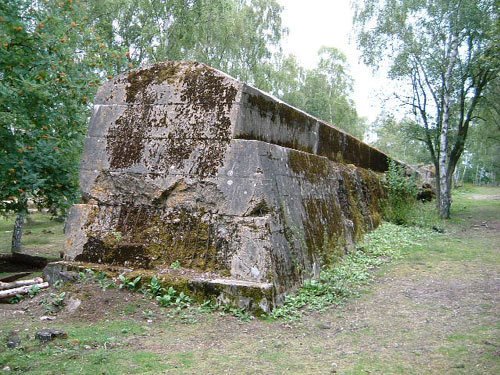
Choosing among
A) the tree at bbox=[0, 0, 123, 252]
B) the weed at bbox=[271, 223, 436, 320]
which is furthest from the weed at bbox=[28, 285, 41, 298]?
the tree at bbox=[0, 0, 123, 252]

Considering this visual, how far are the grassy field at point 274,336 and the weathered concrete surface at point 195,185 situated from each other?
23.3 inches

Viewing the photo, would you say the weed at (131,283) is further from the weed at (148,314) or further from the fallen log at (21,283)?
the fallen log at (21,283)

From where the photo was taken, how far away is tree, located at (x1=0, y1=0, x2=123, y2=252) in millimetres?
7430

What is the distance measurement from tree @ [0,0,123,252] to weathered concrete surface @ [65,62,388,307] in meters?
2.24

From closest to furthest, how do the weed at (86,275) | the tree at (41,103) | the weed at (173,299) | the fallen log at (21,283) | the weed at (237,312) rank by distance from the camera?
the weed at (237,312) → the weed at (173,299) → the weed at (86,275) → the fallen log at (21,283) → the tree at (41,103)

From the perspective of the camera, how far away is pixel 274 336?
4.09m

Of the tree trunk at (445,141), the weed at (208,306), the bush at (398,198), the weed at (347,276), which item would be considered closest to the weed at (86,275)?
the weed at (208,306)

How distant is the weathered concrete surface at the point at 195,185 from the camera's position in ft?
16.8

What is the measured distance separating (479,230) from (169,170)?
911 cm

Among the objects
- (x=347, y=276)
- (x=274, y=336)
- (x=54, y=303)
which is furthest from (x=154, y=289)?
(x=347, y=276)

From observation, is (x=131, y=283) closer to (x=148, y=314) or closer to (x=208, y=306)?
(x=148, y=314)

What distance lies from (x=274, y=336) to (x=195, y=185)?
6.58 feet

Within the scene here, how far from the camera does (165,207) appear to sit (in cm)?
548

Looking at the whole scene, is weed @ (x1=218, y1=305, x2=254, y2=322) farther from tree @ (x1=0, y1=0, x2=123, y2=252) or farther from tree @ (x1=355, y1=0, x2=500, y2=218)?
tree @ (x1=355, y1=0, x2=500, y2=218)
